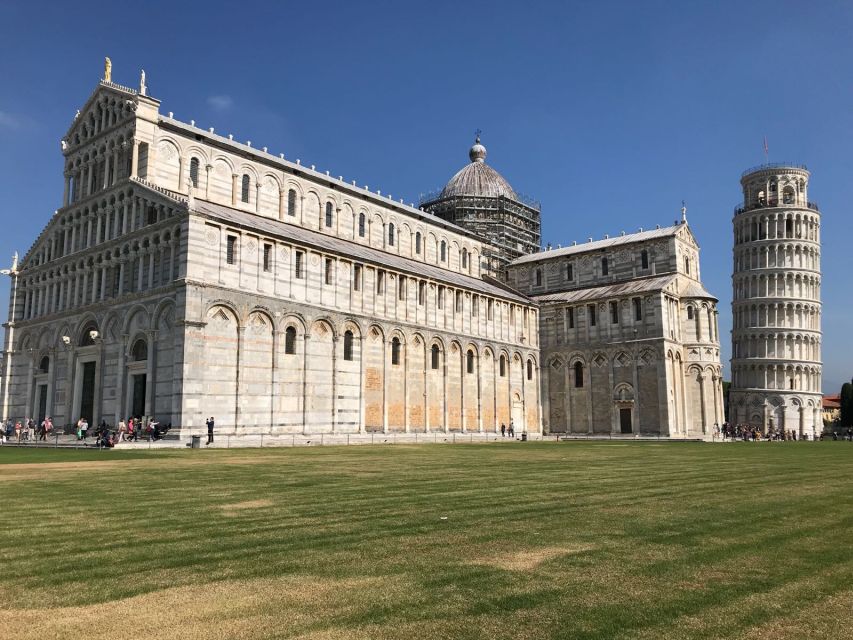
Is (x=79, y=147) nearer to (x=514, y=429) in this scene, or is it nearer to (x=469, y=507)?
(x=514, y=429)

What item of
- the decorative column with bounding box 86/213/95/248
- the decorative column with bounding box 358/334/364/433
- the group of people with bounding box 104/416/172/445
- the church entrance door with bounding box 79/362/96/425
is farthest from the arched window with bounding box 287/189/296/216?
the group of people with bounding box 104/416/172/445

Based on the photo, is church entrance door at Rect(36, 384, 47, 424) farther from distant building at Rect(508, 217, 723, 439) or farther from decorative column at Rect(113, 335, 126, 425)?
distant building at Rect(508, 217, 723, 439)

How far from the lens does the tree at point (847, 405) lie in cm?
9347

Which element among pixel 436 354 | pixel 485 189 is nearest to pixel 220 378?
pixel 436 354

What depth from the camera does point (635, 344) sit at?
57938mm

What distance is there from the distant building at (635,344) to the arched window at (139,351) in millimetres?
37395

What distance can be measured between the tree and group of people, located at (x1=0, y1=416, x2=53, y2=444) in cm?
9665

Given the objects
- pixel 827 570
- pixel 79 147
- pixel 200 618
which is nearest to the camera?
pixel 200 618

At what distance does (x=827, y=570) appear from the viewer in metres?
6.96

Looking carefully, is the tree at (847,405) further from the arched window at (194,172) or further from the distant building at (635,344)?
the arched window at (194,172)

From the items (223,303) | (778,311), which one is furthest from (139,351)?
(778,311)

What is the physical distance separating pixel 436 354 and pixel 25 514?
139ft

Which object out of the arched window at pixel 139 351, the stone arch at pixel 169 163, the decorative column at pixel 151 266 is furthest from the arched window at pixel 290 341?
the stone arch at pixel 169 163

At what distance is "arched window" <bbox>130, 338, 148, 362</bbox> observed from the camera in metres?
38.9
